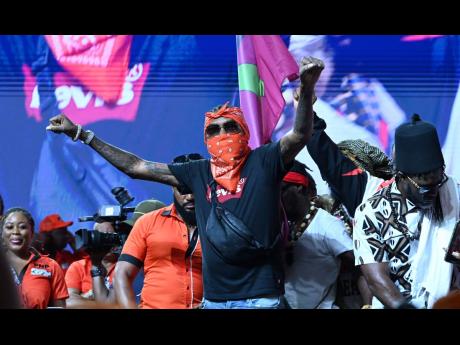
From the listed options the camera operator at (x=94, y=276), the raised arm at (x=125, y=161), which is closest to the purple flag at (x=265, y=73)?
the camera operator at (x=94, y=276)

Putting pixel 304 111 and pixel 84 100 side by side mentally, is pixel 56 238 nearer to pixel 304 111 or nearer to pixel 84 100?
pixel 84 100

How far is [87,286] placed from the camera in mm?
5277

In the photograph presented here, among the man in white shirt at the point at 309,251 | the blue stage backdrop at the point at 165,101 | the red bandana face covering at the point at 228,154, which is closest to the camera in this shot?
the red bandana face covering at the point at 228,154

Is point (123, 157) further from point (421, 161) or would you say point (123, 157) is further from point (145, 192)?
point (145, 192)

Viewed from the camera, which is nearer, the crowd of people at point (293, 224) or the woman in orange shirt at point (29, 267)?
the crowd of people at point (293, 224)

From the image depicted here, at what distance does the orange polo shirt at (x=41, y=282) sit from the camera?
15.9 ft

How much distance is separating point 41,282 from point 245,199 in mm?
1686

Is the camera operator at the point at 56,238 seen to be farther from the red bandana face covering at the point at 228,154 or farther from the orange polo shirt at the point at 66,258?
the red bandana face covering at the point at 228,154

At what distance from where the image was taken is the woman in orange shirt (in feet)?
15.9

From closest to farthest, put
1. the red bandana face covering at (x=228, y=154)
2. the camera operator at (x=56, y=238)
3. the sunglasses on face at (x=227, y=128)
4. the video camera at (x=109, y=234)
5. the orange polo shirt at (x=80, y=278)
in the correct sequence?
the red bandana face covering at (x=228, y=154), the sunglasses on face at (x=227, y=128), the video camera at (x=109, y=234), the orange polo shirt at (x=80, y=278), the camera operator at (x=56, y=238)

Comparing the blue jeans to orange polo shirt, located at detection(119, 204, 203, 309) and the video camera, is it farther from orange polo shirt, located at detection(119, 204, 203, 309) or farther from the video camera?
the video camera

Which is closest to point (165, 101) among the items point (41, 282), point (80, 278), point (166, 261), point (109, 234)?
point (80, 278)
